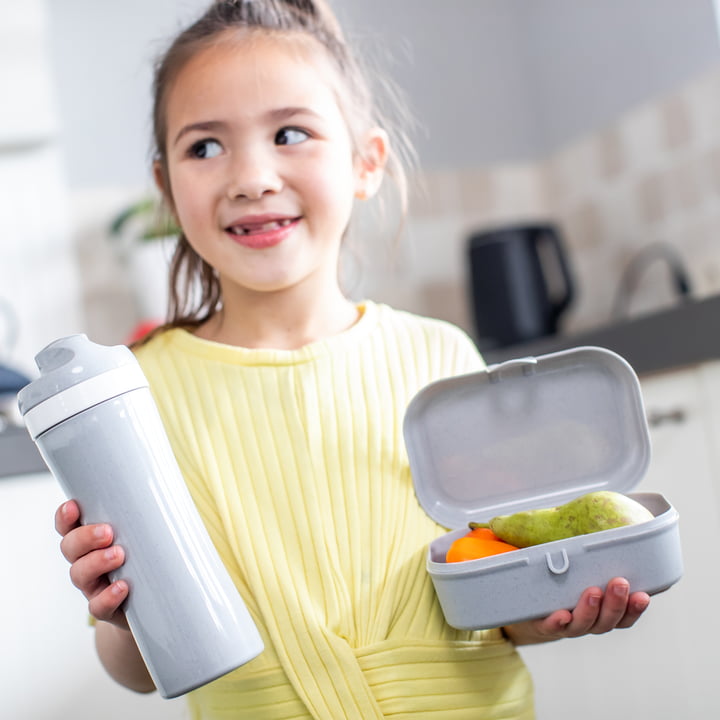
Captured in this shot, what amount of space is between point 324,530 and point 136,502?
0.70 ft

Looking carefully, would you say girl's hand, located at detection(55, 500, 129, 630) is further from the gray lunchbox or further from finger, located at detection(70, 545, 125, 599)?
the gray lunchbox

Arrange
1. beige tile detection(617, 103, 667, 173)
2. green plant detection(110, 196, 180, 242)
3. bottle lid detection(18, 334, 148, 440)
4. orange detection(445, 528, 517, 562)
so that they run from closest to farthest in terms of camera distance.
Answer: bottle lid detection(18, 334, 148, 440) → orange detection(445, 528, 517, 562) → green plant detection(110, 196, 180, 242) → beige tile detection(617, 103, 667, 173)

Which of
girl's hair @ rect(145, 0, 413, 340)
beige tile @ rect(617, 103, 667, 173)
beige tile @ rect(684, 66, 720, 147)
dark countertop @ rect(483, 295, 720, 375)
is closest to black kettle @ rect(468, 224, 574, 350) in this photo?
beige tile @ rect(617, 103, 667, 173)

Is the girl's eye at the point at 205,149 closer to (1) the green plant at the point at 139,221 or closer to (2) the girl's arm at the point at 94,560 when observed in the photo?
(2) the girl's arm at the point at 94,560

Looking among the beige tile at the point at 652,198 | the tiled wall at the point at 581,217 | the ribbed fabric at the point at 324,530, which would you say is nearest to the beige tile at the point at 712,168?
the tiled wall at the point at 581,217

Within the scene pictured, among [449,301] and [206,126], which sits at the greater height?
[206,126]

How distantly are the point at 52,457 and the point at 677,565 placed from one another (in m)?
0.44

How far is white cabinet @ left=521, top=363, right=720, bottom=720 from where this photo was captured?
1334 mm

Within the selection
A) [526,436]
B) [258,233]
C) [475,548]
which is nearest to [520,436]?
[526,436]

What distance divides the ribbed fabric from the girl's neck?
0.08 feet

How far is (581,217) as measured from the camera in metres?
2.25

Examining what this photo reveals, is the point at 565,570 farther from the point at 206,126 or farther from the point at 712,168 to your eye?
the point at 712,168


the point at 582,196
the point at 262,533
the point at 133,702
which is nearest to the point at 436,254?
the point at 582,196

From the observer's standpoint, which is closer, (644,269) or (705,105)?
(705,105)
